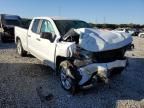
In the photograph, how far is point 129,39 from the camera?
7.11 meters

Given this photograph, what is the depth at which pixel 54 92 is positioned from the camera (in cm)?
689

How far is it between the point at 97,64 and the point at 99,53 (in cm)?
27

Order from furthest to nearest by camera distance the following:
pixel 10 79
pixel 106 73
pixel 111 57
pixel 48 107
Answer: pixel 10 79 < pixel 111 57 < pixel 106 73 < pixel 48 107

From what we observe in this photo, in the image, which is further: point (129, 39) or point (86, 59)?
point (129, 39)

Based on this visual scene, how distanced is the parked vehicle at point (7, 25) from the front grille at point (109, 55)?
1292cm

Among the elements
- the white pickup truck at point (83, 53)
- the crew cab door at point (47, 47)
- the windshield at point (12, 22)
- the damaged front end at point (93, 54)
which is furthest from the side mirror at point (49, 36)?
the windshield at point (12, 22)

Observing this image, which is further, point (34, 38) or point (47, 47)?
point (34, 38)

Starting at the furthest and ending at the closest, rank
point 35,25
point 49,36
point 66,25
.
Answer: point 35,25, point 66,25, point 49,36

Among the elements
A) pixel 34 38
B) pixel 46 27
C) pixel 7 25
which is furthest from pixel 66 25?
pixel 7 25

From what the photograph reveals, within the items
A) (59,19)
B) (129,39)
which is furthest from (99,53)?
(59,19)

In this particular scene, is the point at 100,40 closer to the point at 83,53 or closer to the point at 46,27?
the point at 83,53

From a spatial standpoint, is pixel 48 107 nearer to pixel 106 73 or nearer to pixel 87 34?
pixel 106 73

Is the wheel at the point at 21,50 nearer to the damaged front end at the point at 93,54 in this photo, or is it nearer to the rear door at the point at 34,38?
the rear door at the point at 34,38

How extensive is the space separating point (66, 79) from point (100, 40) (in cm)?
139
